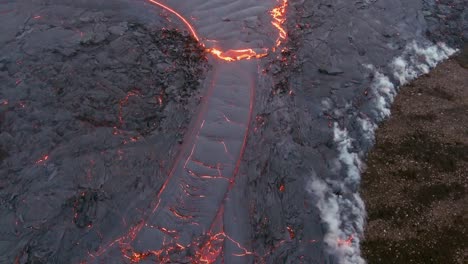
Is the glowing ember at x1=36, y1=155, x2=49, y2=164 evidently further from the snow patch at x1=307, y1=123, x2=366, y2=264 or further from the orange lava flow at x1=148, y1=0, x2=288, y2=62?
the snow patch at x1=307, y1=123, x2=366, y2=264

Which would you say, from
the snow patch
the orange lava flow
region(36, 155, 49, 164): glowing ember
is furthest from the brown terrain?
region(36, 155, 49, 164): glowing ember

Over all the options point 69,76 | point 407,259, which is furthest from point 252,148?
point 69,76

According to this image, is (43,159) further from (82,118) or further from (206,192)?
(206,192)

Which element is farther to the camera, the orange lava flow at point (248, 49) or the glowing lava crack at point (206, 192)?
the orange lava flow at point (248, 49)

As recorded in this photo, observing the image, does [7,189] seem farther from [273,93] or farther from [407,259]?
[407,259]

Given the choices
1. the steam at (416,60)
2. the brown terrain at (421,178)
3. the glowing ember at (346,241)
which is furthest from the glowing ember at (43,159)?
the steam at (416,60)

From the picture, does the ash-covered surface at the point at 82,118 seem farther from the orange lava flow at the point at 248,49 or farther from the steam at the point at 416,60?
the steam at the point at 416,60
